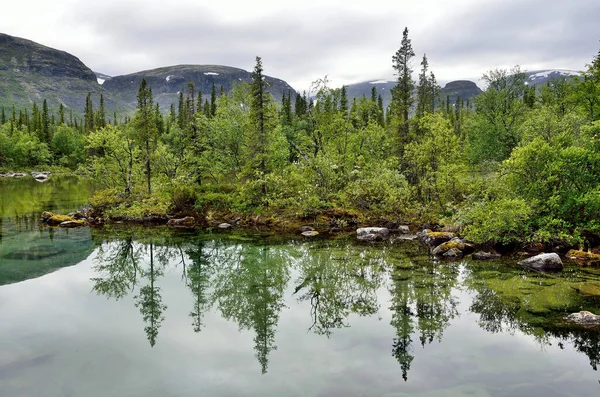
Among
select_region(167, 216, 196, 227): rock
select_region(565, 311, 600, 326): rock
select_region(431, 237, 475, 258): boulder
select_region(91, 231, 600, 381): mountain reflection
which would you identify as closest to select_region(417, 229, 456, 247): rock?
select_region(431, 237, 475, 258): boulder

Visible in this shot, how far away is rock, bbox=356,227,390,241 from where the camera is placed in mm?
28342

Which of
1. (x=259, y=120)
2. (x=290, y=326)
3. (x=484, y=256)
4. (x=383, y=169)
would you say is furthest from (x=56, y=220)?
(x=484, y=256)

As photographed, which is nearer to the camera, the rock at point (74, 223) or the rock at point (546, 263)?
the rock at point (546, 263)

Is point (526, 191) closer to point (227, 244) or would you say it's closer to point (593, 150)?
point (593, 150)

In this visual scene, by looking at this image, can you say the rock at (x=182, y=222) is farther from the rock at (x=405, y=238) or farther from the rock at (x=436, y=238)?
the rock at (x=436, y=238)

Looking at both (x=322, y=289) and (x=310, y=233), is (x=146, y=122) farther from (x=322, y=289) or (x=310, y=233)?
(x=322, y=289)

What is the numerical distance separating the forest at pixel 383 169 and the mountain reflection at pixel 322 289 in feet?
19.9

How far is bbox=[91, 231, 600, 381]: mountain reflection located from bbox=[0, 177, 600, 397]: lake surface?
0.26ft

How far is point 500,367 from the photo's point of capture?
10.6 metres

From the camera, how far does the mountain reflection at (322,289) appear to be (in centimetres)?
1291

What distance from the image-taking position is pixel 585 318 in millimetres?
12656

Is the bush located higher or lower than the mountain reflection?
higher

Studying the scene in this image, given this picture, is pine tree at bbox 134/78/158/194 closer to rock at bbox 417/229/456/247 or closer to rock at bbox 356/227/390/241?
rock at bbox 356/227/390/241

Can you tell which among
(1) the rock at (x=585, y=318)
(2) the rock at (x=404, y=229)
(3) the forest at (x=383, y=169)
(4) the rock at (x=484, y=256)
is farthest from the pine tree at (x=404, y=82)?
(1) the rock at (x=585, y=318)
